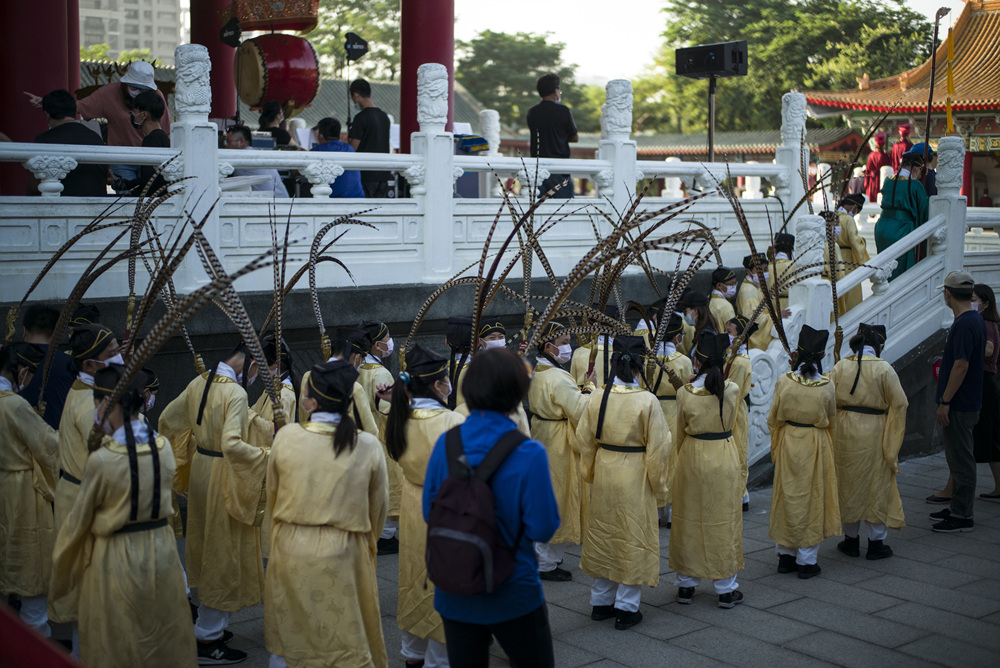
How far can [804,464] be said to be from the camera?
20.1 feet

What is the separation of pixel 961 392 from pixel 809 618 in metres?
2.61

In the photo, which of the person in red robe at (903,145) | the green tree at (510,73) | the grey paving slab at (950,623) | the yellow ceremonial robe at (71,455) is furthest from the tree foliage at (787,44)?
the yellow ceremonial robe at (71,455)

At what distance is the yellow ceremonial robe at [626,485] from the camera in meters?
5.14

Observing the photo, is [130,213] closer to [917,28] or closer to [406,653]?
[406,653]

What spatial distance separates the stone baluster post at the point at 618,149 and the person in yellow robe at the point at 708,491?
363 centimetres

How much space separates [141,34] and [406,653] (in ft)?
199

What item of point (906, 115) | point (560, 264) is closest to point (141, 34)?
A: point (906, 115)

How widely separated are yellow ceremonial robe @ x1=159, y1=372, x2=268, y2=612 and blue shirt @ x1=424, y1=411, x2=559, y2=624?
1716 millimetres

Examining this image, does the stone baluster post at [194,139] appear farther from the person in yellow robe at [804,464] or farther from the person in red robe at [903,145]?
the person in red robe at [903,145]

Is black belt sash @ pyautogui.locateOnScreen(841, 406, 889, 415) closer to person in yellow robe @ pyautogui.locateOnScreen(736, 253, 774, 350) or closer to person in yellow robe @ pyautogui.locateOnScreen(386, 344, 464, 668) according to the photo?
person in yellow robe @ pyautogui.locateOnScreen(736, 253, 774, 350)

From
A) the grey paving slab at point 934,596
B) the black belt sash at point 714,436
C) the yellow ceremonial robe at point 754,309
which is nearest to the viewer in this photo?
the grey paving slab at point 934,596

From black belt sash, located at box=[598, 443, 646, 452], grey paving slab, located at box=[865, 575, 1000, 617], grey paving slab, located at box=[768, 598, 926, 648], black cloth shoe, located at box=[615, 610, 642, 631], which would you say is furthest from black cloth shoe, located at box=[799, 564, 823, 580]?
black belt sash, located at box=[598, 443, 646, 452]

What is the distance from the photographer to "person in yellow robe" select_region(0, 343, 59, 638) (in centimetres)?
481

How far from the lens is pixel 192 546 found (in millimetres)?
5031
